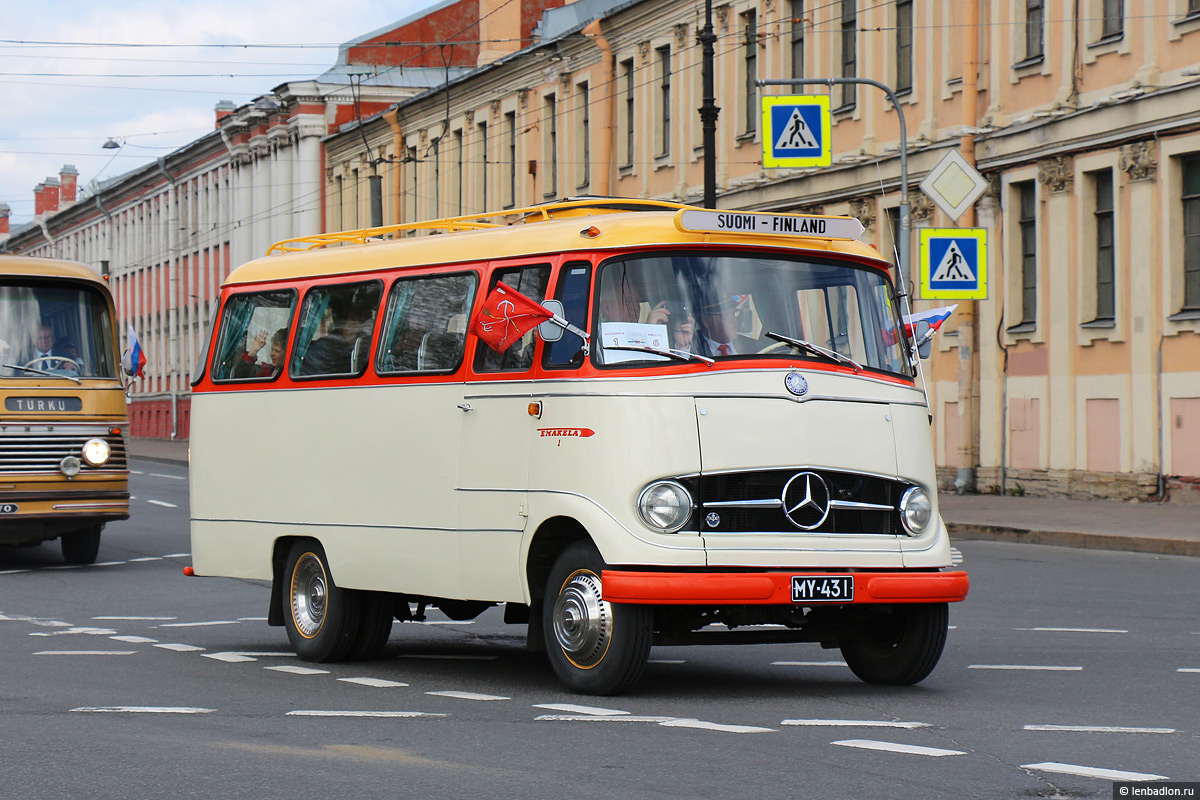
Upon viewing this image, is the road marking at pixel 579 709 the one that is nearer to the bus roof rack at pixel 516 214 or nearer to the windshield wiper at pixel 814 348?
the windshield wiper at pixel 814 348

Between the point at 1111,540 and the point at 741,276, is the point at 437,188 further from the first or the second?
the point at 741,276

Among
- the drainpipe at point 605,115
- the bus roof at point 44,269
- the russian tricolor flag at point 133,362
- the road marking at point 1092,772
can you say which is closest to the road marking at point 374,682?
the road marking at point 1092,772

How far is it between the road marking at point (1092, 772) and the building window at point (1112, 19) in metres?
23.8

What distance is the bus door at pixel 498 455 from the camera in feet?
34.2

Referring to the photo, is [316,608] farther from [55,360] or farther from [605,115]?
[605,115]

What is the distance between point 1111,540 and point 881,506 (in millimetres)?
12803

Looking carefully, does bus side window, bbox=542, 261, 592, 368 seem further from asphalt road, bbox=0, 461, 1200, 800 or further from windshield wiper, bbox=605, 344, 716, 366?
asphalt road, bbox=0, 461, 1200, 800

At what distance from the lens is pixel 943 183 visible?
26656mm

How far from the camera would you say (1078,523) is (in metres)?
24.5

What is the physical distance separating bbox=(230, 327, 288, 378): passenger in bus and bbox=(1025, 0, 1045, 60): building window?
21526 millimetres

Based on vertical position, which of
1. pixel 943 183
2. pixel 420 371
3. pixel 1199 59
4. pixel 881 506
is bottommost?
pixel 881 506

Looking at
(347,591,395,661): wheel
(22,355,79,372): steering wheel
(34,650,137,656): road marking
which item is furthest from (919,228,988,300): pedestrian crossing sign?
(34,650,137,656): road marking

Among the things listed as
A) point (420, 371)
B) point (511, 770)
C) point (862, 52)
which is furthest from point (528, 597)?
point (862, 52)

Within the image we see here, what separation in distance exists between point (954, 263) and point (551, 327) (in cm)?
1646
